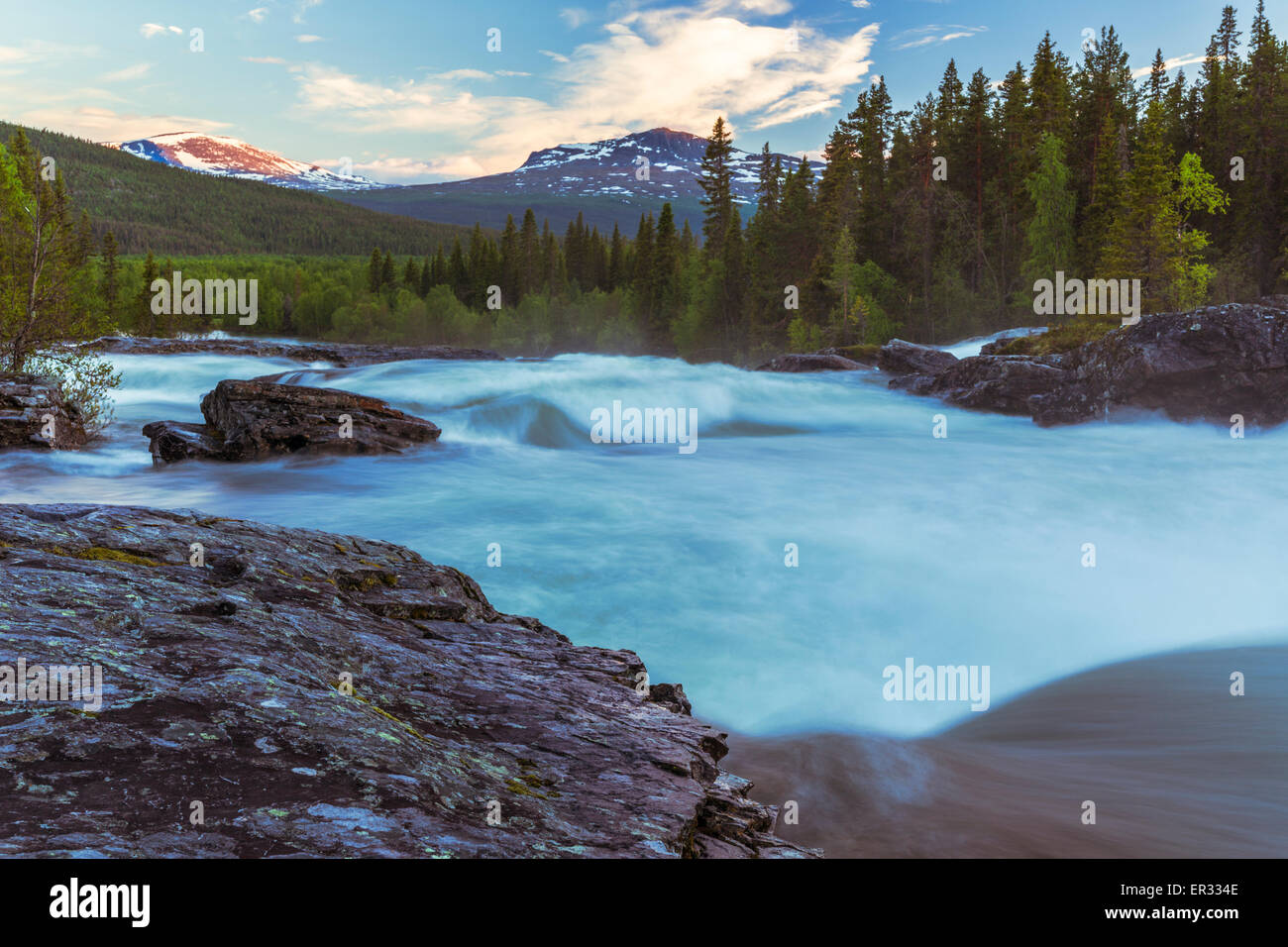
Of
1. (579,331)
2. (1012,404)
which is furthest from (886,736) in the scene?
(579,331)

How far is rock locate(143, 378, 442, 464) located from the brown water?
13626 millimetres

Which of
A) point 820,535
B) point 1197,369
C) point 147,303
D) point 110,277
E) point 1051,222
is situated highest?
point 110,277

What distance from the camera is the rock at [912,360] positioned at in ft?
122

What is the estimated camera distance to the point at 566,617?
30.5 ft

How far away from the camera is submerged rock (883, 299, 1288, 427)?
2195 centimetres

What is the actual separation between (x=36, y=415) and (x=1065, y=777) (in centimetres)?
1937

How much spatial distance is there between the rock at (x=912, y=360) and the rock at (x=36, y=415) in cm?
3231

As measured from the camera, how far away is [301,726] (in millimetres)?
3268

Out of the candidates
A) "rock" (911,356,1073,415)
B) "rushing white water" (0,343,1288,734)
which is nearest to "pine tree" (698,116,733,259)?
"rock" (911,356,1073,415)

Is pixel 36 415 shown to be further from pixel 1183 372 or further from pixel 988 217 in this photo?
pixel 988 217

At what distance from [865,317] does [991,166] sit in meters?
21.9

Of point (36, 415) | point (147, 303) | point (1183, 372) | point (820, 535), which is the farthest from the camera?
point (147, 303)

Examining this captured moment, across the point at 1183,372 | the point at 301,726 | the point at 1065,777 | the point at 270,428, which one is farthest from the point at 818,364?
the point at 301,726

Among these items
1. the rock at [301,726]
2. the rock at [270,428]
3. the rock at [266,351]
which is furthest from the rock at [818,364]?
the rock at [301,726]
